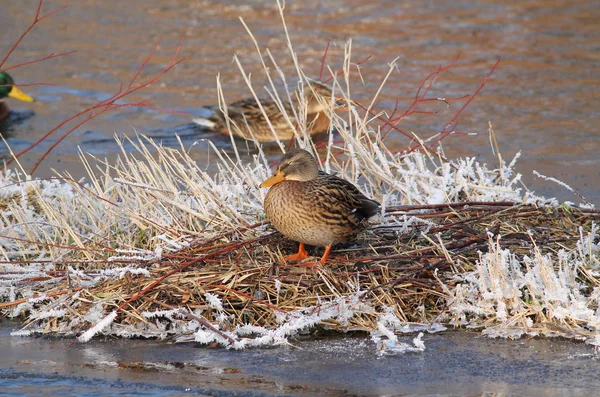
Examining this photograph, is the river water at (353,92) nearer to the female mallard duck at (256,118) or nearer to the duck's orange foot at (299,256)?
the female mallard duck at (256,118)

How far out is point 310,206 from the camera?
5203 mm

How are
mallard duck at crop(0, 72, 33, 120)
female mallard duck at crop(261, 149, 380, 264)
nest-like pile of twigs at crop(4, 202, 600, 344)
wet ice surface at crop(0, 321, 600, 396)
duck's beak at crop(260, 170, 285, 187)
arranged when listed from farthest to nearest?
mallard duck at crop(0, 72, 33, 120)
duck's beak at crop(260, 170, 285, 187)
female mallard duck at crop(261, 149, 380, 264)
nest-like pile of twigs at crop(4, 202, 600, 344)
wet ice surface at crop(0, 321, 600, 396)

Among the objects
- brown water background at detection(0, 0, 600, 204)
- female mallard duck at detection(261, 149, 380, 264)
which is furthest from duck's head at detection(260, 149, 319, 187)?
brown water background at detection(0, 0, 600, 204)

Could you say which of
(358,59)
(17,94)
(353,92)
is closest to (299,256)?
(353,92)

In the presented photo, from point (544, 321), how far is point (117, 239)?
275cm

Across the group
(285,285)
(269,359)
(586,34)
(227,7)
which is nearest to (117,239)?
(285,285)

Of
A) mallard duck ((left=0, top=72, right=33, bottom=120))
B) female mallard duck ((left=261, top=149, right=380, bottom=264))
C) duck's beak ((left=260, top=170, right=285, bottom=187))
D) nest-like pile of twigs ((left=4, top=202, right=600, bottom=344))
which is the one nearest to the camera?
nest-like pile of twigs ((left=4, top=202, right=600, bottom=344))

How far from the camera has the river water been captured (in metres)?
4.35

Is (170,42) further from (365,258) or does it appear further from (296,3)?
(365,258)

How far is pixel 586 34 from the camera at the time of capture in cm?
1561

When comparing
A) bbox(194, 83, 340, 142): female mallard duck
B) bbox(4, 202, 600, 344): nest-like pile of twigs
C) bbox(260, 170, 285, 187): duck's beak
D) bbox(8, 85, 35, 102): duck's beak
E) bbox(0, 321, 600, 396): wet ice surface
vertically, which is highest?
bbox(260, 170, 285, 187): duck's beak

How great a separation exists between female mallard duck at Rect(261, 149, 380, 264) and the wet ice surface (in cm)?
67

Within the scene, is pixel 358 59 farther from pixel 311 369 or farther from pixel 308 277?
pixel 311 369

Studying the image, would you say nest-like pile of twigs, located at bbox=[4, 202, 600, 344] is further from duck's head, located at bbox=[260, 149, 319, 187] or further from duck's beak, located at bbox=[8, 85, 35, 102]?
duck's beak, located at bbox=[8, 85, 35, 102]
